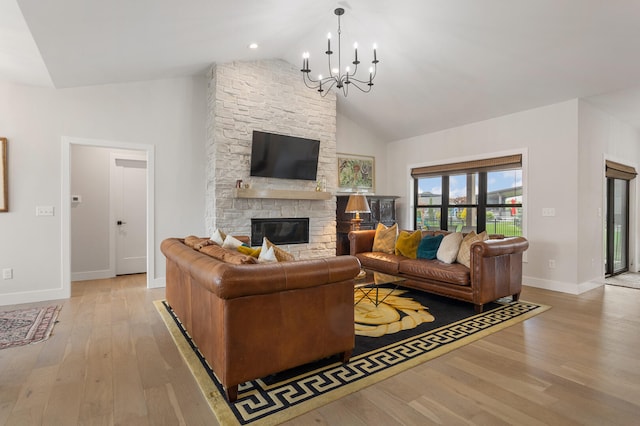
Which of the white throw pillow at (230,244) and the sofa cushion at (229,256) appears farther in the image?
the white throw pillow at (230,244)

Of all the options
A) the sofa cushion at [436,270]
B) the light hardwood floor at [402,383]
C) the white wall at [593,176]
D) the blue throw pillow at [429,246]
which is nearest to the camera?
the light hardwood floor at [402,383]

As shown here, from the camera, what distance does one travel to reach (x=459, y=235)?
4148 mm

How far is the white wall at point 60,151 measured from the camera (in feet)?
12.9

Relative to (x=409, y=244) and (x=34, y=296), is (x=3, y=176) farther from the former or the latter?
(x=409, y=244)

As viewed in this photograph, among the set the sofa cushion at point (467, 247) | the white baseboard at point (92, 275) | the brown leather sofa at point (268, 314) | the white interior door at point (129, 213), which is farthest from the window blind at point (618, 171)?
the white baseboard at point (92, 275)

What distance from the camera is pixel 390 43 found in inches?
169

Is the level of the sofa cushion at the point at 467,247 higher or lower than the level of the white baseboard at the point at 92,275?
higher

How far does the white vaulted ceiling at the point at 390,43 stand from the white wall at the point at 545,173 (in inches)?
10.2

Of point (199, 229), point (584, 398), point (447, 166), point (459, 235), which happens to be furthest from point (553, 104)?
point (199, 229)

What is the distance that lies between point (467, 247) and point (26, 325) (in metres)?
4.63

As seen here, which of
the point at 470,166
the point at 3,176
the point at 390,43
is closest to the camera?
the point at 3,176

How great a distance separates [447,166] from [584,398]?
4.55 metres

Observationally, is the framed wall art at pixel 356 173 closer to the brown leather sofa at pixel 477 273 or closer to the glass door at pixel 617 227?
the brown leather sofa at pixel 477 273

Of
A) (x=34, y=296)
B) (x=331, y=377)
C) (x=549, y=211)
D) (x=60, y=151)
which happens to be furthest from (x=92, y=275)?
(x=549, y=211)
